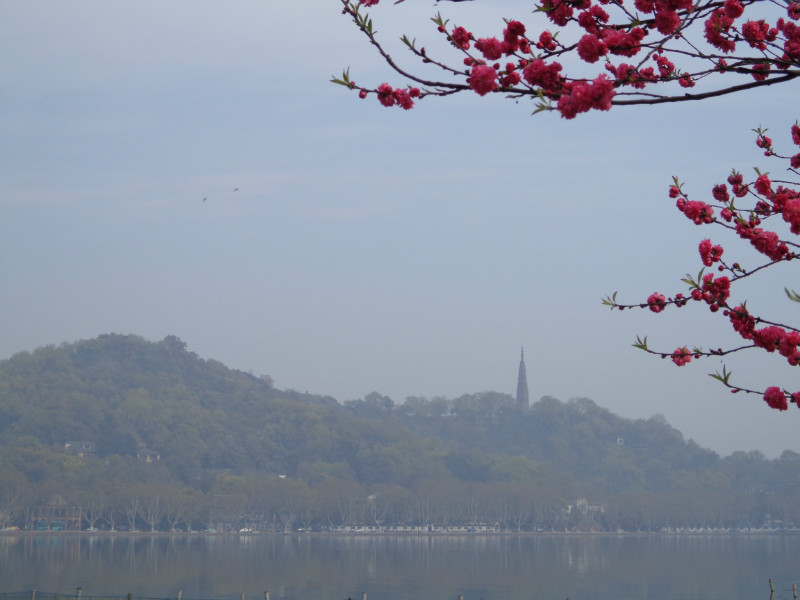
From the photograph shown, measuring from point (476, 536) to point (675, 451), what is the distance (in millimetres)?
66819

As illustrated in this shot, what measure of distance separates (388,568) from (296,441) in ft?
290

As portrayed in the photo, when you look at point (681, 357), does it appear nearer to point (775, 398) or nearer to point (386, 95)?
point (775, 398)

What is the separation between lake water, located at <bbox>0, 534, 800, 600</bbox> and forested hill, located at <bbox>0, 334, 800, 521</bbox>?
1734 cm

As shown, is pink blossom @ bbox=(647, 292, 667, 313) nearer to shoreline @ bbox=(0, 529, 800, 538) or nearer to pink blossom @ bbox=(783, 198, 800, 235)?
pink blossom @ bbox=(783, 198, 800, 235)

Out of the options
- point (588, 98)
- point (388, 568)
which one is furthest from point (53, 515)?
point (588, 98)

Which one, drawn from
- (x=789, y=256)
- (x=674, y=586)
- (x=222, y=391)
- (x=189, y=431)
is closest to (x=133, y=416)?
(x=189, y=431)

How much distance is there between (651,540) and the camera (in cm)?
11794

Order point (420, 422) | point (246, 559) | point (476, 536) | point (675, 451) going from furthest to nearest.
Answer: point (420, 422) < point (675, 451) < point (476, 536) < point (246, 559)

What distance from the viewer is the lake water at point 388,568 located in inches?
1898

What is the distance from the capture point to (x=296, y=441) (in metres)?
152

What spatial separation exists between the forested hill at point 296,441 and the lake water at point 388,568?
1734 centimetres

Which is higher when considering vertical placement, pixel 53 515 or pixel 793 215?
pixel 793 215

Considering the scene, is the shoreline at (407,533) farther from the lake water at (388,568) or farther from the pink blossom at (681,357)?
the pink blossom at (681,357)

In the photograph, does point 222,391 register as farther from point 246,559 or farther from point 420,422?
point 246,559
